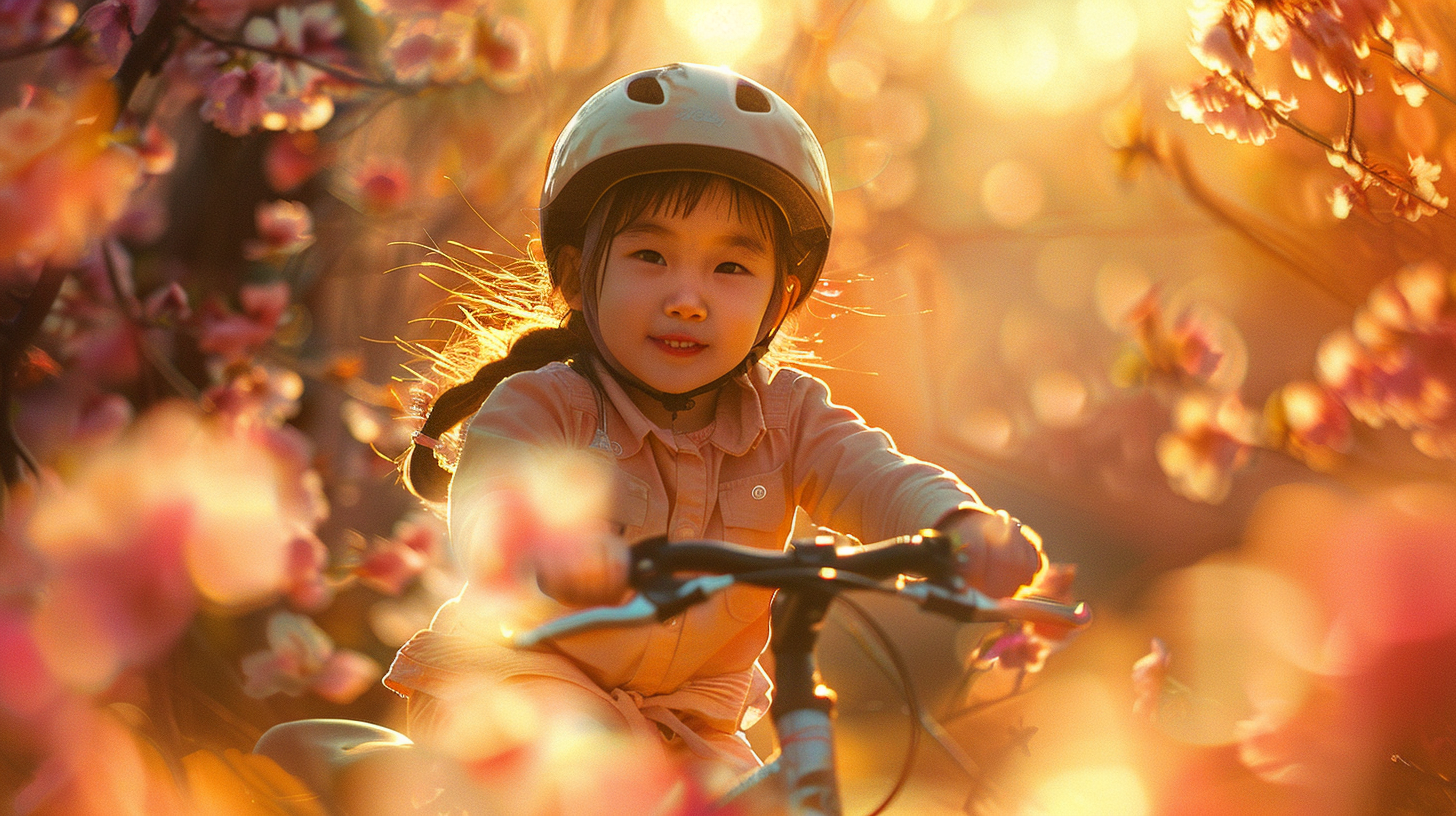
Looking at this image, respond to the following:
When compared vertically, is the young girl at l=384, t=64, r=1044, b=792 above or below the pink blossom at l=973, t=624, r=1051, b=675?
above

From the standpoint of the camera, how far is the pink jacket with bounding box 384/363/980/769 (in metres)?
1.97

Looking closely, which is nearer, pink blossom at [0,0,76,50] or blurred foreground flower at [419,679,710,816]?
blurred foreground flower at [419,679,710,816]

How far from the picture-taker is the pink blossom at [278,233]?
14.8 ft

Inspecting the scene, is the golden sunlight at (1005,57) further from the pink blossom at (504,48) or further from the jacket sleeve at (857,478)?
the jacket sleeve at (857,478)

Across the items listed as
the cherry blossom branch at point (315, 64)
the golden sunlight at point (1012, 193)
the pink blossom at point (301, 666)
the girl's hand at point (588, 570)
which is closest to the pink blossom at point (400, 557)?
the pink blossom at point (301, 666)

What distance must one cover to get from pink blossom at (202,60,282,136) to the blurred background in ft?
0.04

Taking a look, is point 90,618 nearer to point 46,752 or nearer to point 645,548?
point 46,752

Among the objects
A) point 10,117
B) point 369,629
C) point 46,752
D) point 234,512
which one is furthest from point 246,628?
point 10,117

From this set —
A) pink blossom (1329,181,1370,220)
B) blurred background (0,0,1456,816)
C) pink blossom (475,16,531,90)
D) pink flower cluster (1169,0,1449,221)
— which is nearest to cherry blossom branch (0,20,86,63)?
blurred background (0,0,1456,816)

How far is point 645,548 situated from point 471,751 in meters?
0.79

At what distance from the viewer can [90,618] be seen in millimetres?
3594

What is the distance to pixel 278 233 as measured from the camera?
4.51m

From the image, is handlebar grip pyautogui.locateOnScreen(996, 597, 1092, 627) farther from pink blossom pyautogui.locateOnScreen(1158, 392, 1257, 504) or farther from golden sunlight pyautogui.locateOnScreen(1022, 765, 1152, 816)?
golden sunlight pyautogui.locateOnScreen(1022, 765, 1152, 816)

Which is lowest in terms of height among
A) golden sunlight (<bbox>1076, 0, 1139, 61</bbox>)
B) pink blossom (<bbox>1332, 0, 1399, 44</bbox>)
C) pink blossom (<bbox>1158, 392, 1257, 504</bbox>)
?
pink blossom (<bbox>1158, 392, 1257, 504</bbox>)
